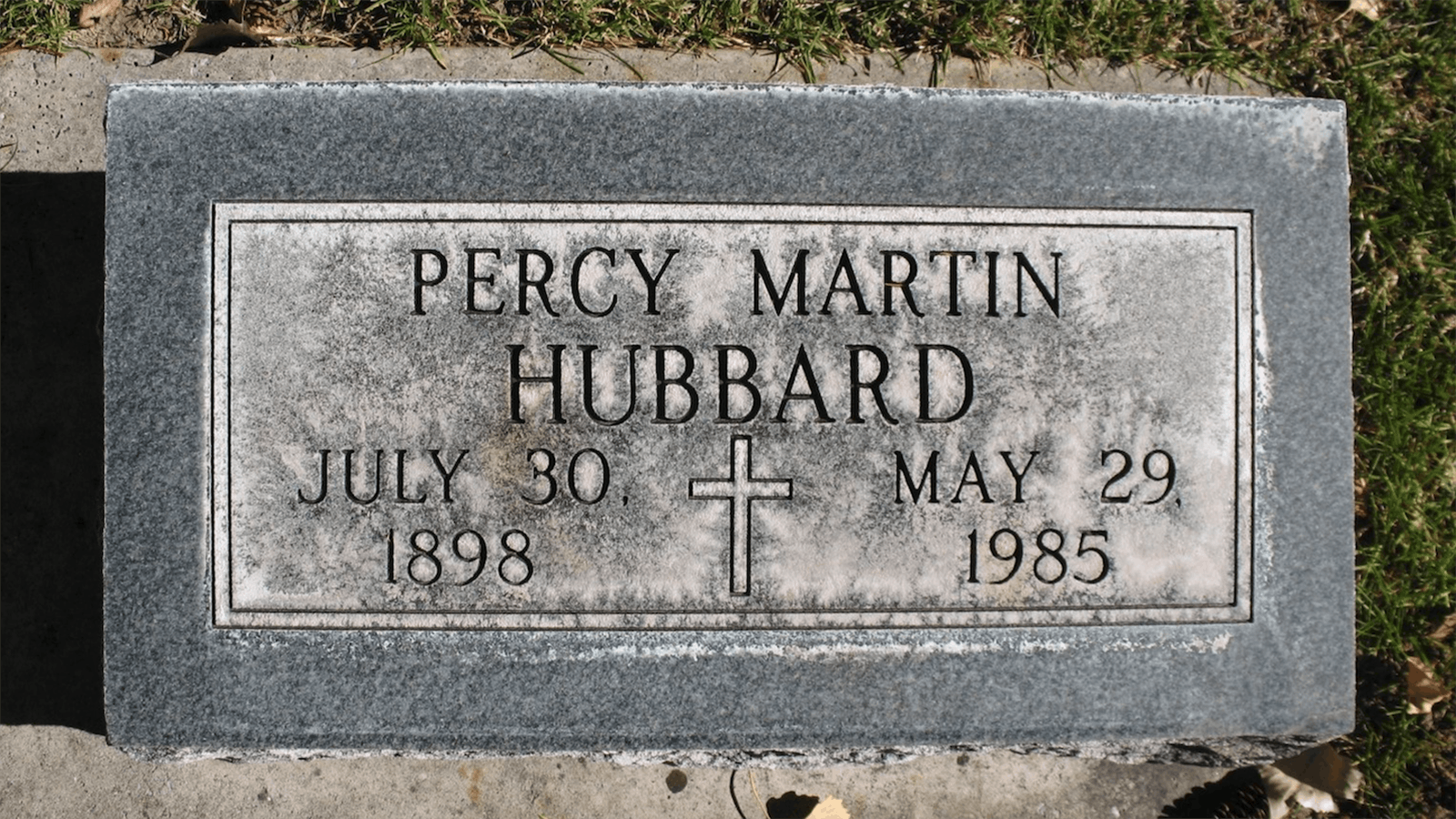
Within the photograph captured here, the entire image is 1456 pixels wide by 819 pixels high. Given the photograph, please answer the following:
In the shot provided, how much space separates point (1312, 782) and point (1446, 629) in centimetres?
57

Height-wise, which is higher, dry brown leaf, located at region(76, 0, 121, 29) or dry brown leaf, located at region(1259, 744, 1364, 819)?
dry brown leaf, located at region(76, 0, 121, 29)

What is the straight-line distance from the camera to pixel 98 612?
2.43 m

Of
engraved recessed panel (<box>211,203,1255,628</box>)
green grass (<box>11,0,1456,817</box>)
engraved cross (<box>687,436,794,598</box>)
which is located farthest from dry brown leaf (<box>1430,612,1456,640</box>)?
engraved cross (<box>687,436,794,598</box>)

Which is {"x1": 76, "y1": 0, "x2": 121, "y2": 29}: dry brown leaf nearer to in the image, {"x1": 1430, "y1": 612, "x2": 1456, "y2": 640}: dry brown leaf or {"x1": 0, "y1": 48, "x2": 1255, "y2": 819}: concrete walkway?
{"x1": 0, "y1": 48, "x2": 1255, "y2": 819}: concrete walkway

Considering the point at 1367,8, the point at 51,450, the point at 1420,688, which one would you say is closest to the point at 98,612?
the point at 51,450

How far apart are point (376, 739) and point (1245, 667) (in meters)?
1.95

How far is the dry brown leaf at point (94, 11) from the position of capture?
97.3 inches

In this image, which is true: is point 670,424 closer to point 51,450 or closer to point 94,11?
point 51,450

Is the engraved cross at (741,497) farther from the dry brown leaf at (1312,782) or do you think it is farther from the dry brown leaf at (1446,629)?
the dry brown leaf at (1446,629)

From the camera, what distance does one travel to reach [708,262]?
2037 millimetres

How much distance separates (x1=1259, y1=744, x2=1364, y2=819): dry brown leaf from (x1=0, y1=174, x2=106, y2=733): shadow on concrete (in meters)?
3.11

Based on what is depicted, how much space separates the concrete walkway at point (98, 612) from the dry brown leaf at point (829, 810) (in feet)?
0.13

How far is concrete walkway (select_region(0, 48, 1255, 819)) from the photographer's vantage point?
2.42 metres

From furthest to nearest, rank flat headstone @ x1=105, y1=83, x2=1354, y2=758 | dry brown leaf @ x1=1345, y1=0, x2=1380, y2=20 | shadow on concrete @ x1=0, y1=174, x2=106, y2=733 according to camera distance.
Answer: dry brown leaf @ x1=1345, y1=0, x2=1380, y2=20 < shadow on concrete @ x1=0, y1=174, x2=106, y2=733 < flat headstone @ x1=105, y1=83, x2=1354, y2=758
